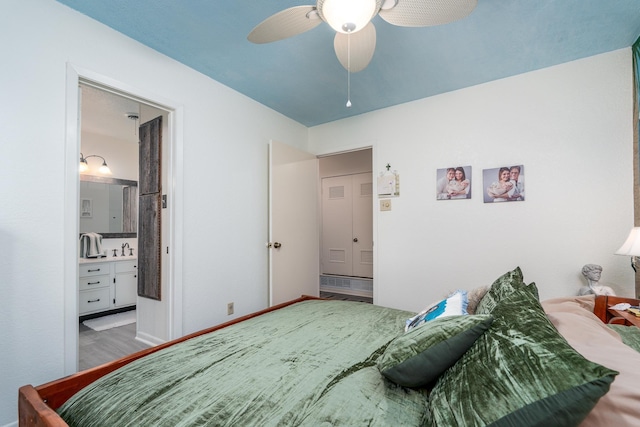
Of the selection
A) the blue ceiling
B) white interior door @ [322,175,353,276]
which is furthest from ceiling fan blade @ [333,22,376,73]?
white interior door @ [322,175,353,276]

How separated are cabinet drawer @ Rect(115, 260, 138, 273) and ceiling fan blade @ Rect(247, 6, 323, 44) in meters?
3.74

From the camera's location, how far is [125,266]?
13.2ft

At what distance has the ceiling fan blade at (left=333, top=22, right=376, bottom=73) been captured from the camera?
1629 mm

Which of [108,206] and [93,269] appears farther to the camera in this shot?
[108,206]

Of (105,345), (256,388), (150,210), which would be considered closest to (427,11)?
(256,388)

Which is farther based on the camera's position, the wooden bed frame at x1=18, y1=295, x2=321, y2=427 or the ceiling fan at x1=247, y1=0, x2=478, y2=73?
the ceiling fan at x1=247, y1=0, x2=478, y2=73

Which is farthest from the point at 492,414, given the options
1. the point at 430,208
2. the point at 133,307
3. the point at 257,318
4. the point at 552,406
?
the point at 133,307

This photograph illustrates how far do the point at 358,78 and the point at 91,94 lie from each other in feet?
8.72

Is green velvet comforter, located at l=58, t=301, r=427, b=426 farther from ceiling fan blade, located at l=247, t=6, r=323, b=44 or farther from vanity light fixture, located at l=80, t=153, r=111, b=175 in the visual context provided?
vanity light fixture, located at l=80, t=153, r=111, b=175

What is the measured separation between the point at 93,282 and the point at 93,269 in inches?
6.6

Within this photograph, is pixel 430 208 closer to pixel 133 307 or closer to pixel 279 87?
pixel 279 87

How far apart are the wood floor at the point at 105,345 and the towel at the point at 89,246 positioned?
3.11 feet

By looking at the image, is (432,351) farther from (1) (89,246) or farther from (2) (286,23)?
(1) (89,246)

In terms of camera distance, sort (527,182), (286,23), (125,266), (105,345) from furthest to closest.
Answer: (125,266) → (105,345) → (527,182) → (286,23)
